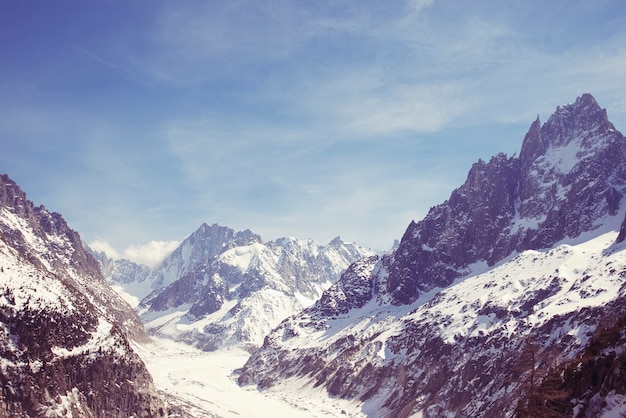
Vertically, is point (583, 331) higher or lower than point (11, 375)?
lower

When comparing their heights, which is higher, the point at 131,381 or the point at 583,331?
the point at 131,381

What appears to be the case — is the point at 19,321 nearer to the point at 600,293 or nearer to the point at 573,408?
the point at 573,408

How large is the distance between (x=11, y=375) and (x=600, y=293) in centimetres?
17336

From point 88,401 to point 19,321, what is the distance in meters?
26.6

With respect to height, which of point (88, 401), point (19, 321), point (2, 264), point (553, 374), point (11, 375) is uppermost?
point (2, 264)

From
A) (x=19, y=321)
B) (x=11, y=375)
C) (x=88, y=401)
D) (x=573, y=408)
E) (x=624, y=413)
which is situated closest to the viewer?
(x=624, y=413)

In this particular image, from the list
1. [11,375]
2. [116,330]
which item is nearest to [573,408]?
[11,375]

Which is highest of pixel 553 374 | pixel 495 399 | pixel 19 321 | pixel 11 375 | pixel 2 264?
pixel 2 264

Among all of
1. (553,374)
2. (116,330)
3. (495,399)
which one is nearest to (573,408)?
(553,374)

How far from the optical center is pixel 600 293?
589 ft

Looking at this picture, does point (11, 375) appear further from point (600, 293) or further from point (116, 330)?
point (600, 293)

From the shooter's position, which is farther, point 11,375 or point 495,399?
point 495,399

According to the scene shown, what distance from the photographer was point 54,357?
5172 inches

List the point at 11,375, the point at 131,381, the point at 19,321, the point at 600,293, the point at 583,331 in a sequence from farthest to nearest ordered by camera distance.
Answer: the point at 600,293 < the point at 583,331 < the point at 131,381 < the point at 19,321 < the point at 11,375
